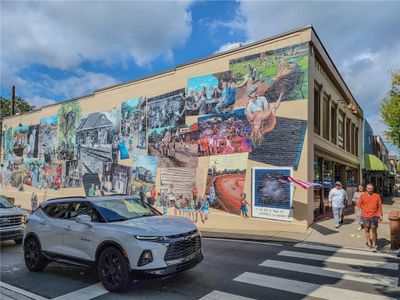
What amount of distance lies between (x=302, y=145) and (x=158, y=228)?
29.3 ft

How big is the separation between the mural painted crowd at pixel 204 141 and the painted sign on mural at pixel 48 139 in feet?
7.57

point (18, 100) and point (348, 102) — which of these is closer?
point (348, 102)

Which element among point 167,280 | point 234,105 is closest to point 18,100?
point 234,105

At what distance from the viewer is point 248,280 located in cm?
698

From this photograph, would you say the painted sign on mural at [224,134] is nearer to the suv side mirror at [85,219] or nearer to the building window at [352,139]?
the suv side mirror at [85,219]

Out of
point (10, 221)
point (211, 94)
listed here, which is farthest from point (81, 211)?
point (211, 94)

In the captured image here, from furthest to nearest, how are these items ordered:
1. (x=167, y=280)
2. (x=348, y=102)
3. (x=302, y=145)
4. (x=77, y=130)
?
(x=77, y=130) < (x=348, y=102) < (x=302, y=145) < (x=167, y=280)

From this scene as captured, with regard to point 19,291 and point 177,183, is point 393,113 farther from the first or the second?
point 19,291

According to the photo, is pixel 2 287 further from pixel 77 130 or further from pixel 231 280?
pixel 77 130

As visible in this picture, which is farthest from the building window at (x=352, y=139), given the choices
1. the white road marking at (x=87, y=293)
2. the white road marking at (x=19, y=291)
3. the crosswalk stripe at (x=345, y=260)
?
the white road marking at (x=19, y=291)

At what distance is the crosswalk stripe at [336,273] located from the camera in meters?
6.99

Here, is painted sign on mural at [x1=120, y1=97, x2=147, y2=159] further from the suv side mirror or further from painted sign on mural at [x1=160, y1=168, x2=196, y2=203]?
the suv side mirror

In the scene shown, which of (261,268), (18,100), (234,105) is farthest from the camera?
(18,100)

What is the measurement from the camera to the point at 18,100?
133 ft
